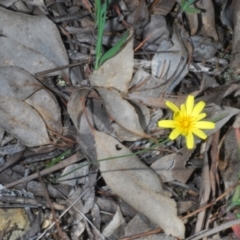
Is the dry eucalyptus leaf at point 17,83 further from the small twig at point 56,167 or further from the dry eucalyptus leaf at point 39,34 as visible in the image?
the small twig at point 56,167

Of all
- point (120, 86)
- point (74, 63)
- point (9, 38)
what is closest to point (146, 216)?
point (120, 86)

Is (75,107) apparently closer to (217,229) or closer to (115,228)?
(115,228)

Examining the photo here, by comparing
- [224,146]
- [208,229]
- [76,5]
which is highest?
[76,5]

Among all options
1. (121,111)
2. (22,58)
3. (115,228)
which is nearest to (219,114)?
(121,111)

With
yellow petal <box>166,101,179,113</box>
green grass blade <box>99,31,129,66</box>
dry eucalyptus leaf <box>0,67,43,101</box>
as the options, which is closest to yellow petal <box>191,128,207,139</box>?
yellow petal <box>166,101,179,113</box>

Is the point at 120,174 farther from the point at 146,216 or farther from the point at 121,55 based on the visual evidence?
the point at 121,55

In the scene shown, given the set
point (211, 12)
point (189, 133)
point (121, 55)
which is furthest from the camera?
point (211, 12)
